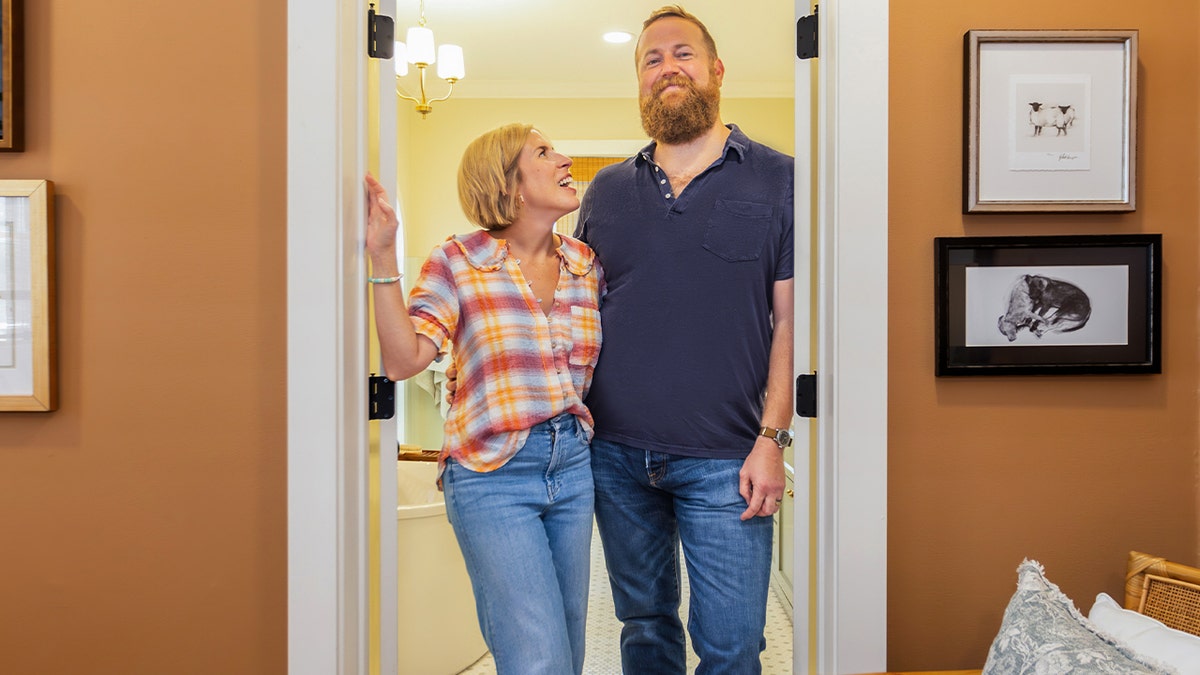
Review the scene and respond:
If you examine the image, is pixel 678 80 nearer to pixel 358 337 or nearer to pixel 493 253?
pixel 493 253

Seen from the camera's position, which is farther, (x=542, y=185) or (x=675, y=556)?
(x=675, y=556)

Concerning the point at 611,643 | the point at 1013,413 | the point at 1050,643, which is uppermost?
the point at 1013,413

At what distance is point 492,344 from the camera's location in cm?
184

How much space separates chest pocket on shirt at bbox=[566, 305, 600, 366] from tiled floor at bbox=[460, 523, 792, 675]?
1460mm

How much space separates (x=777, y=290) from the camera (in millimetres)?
2000

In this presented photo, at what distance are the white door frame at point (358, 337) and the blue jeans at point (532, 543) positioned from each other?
22 centimetres

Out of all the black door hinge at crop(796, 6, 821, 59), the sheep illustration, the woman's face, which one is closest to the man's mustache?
the woman's face

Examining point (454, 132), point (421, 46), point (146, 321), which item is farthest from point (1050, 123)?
point (454, 132)

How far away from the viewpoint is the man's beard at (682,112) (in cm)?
209

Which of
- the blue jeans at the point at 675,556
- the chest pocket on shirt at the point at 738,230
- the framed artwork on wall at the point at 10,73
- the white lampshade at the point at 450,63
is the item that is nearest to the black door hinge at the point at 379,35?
the framed artwork on wall at the point at 10,73

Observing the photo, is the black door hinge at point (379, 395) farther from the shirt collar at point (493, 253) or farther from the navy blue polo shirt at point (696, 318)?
→ the navy blue polo shirt at point (696, 318)

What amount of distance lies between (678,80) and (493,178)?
0.49m

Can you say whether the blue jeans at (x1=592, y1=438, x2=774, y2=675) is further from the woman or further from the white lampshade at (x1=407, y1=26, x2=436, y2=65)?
the white lampshade at (x1=407, y1=26, x2=436, y2=65)

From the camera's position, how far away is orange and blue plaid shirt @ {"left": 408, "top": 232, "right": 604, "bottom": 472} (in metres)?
1.79
